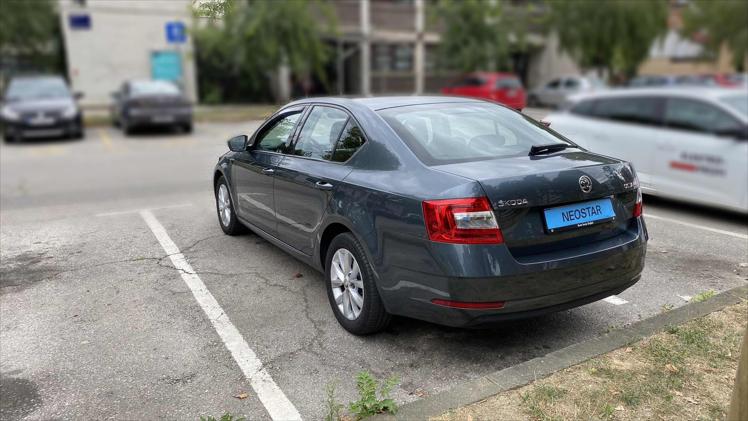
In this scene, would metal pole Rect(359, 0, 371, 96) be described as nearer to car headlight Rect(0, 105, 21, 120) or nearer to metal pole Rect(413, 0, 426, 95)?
metal pole Rect(413, 0, 426, 95)

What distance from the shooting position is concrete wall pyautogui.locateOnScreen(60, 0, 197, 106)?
2431cm

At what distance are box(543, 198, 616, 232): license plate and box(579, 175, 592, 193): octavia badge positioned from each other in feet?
0.26

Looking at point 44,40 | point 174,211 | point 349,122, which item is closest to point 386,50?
point 44,40

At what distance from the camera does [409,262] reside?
3404mm

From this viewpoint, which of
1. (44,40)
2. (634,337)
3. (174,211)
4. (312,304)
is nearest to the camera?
(634,337)

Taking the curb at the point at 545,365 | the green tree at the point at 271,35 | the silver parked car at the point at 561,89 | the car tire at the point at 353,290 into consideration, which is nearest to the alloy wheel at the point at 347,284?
the car tire at the point at 353,290

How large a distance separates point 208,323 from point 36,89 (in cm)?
1535

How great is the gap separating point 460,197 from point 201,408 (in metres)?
1.73

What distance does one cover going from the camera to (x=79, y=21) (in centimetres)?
2411

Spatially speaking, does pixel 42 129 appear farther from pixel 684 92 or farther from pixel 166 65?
pixel 684 92

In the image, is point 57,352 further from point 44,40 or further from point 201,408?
point 44,40

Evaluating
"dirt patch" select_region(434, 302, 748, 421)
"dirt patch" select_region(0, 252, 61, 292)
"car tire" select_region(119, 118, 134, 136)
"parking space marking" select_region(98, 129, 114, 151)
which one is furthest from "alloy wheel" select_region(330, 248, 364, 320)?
"car tire" select_region(119, 118, 134, 136)

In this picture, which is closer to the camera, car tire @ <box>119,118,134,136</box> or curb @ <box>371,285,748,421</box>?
curb @ <box>371,285,748,421</box>

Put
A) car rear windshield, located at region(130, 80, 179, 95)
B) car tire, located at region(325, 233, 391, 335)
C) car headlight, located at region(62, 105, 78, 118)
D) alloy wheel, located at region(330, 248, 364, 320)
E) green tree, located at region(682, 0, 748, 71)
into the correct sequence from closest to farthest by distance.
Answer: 1. car tire, located at region(325, 233, 391, 335)
2. alloy wheel, located at region(330, 248, 364, 320)
3. car headlight, located at region(62, 105, 78, 118)
4. car rear windshield, located at region(130, 80, 179, 95)
5. green tree, located at region(682, 0, 748, 71)
